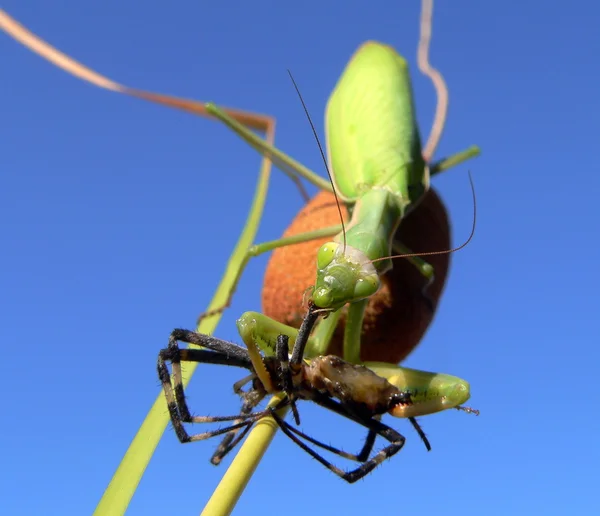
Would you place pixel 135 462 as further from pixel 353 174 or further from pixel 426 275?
pixel 353 174

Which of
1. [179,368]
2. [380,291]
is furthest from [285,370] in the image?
[380,291]

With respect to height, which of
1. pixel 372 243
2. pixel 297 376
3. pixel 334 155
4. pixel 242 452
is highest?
pixel 334 155

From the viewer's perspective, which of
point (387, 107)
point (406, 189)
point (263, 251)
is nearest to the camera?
point (263, 251)

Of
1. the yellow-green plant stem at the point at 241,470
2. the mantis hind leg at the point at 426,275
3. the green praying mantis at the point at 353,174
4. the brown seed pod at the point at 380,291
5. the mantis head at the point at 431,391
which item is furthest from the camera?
the mantis hind leg at the point at 426,275

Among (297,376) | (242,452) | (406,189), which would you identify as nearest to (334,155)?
(406,189)

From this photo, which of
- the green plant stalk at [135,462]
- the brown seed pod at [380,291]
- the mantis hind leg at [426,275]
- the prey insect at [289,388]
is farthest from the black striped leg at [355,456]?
the mantis hind leg at [426,275]

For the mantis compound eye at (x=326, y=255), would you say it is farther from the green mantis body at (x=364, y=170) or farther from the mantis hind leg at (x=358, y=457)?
the mantis hind leg at (x=358, y=457)

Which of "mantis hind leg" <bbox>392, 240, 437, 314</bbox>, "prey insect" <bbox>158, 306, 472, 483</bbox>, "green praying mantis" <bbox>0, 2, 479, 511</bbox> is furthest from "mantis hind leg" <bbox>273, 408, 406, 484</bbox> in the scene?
"mantis hind leg" <bbox>392, 240, 437, 314</bbox>

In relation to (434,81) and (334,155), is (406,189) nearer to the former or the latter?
(334,155)
